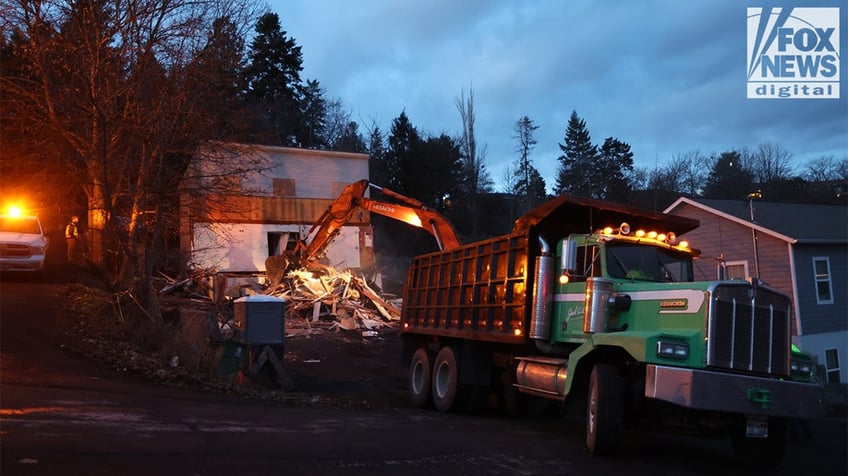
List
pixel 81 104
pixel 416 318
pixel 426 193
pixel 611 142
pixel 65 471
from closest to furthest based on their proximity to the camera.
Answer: pixel 65 471
pixel 416 318
pixel 81 104
pixel 426 193
pixel 611 142

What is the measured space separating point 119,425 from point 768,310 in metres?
7.73

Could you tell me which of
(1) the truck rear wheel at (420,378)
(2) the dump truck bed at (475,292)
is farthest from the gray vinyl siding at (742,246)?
(1) the truck rear wheel at (420,378)

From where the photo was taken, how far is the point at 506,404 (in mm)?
12391

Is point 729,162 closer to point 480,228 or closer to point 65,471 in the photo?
point 480,228

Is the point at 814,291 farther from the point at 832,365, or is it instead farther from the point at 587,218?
the point at 587,218

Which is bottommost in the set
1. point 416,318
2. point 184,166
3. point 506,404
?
point 506,404

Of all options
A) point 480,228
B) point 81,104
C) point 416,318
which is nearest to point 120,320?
point 81,104

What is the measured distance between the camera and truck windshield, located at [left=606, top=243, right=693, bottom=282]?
9562 mm

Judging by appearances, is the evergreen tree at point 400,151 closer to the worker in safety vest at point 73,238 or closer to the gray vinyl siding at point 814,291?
the worker in safety vest at point 73,238

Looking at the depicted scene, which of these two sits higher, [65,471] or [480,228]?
[480,228]

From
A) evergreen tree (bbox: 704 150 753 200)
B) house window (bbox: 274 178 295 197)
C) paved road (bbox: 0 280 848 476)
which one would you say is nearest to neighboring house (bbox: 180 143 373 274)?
house window (bbox: 274 178 295 197)

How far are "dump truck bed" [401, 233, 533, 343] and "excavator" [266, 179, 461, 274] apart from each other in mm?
1485

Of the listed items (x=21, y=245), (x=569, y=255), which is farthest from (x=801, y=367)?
(x=21, y=245)

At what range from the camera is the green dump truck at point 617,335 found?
771 cm
